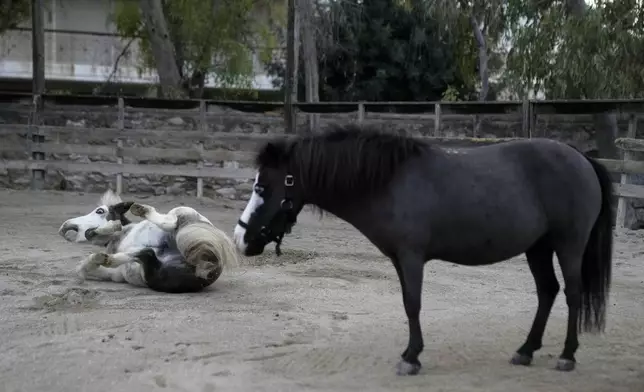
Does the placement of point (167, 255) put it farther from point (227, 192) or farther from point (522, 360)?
point (227, 192)

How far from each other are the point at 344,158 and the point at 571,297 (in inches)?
62.9

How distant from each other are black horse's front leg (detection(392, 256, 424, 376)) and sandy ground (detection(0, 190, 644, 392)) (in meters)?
0.08

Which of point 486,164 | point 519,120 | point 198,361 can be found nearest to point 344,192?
point 486,164

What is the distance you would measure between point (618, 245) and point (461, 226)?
21.3ft

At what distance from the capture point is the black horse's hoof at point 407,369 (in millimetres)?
4445

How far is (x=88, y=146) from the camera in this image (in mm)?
15844

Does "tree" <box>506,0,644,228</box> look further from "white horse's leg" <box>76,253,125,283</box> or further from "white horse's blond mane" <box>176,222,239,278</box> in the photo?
"white horse's leg" <box>76,253,125,283</box>

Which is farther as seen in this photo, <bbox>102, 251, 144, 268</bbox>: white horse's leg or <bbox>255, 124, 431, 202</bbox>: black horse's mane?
<bbox>102, 251, 144, 268</bbox>: white horse's leg

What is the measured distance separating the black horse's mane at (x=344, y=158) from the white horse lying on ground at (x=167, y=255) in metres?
2.13

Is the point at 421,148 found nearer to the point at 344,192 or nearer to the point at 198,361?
the point at 344,192

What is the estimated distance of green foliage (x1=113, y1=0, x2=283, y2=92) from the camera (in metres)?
21.6

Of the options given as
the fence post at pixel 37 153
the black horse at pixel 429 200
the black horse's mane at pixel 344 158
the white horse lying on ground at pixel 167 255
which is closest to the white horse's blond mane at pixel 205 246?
the white horse lying on ground at pixel 167 255

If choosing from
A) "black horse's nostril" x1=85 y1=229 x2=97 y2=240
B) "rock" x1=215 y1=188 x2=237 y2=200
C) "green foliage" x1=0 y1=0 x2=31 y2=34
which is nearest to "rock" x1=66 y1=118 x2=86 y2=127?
"green foliage" x1=0 y1=0 x2=31 y2=34

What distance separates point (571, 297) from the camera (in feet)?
15.4
